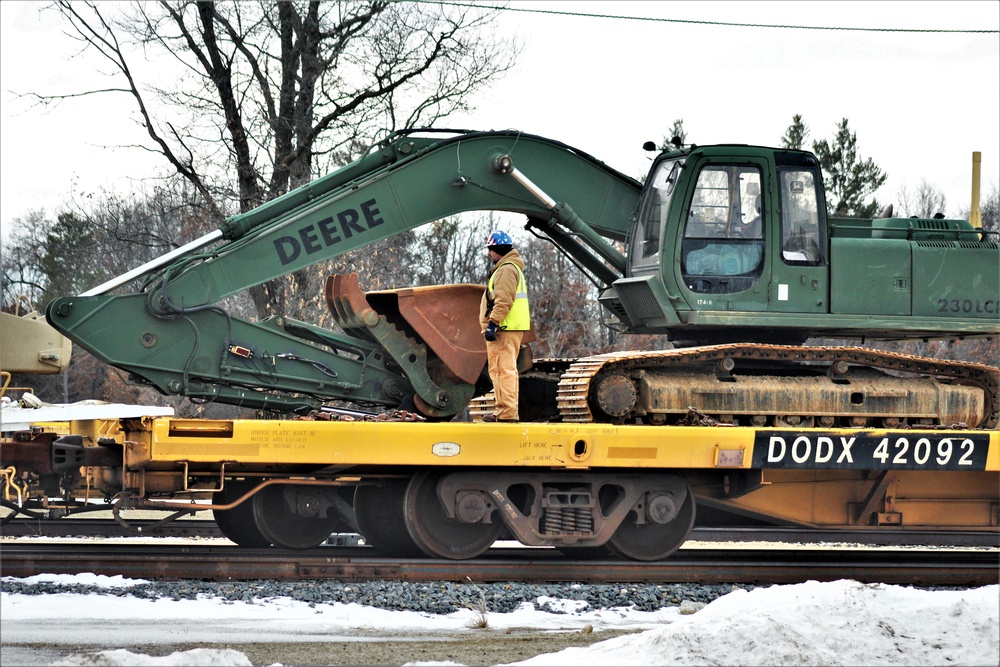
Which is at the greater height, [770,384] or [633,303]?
[633,303]

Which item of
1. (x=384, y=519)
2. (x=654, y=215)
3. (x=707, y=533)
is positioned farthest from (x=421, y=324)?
(x=707, y=533)

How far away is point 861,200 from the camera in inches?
1385

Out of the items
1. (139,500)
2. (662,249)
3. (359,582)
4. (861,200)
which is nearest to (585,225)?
(662,249)

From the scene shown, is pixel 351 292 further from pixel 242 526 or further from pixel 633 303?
pixel 633 303

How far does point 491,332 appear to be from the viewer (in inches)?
368

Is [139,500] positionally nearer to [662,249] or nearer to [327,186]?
[327,186]

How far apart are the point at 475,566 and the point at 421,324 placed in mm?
2369

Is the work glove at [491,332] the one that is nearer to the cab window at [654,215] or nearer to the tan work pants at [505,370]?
the tan work pants at [505,370]

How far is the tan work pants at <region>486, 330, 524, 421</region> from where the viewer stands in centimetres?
950

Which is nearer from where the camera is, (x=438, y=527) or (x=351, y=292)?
(x=438, y=527)

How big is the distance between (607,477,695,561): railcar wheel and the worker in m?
1.40

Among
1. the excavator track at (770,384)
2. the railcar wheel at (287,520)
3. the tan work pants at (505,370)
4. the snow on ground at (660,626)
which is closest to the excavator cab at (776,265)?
the excavator track at (770,384)

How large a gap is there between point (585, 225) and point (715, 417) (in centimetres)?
220

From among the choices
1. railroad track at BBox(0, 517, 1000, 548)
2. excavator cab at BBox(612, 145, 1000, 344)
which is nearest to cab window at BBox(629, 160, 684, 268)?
excavator cab at BBox(612, 145, 1000, 344)
